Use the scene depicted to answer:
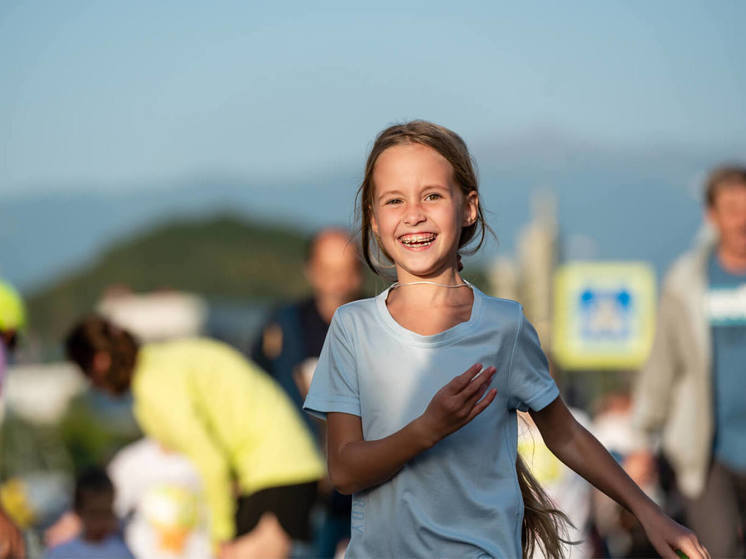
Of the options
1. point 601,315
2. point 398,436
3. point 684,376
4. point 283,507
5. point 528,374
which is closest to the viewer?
point 398,436

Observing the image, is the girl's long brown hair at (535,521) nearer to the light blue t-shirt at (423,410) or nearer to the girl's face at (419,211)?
the light blue t-shirt at (423,410)

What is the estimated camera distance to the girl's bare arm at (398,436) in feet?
7.41

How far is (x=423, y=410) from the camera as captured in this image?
2471 millimetres

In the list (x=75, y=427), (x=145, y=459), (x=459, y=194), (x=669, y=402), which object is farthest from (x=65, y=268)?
(x=459, y=194)

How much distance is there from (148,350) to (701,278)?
2547 millimetres

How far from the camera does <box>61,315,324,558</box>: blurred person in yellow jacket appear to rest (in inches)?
228

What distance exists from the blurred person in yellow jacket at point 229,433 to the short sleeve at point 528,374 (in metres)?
3.35

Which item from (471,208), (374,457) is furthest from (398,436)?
(471,208)

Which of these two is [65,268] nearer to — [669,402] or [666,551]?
[669,402]

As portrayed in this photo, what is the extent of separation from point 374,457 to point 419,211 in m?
0.50

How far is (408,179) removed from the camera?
2607mm

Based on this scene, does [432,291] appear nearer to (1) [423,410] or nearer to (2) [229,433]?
(1) [423,410]

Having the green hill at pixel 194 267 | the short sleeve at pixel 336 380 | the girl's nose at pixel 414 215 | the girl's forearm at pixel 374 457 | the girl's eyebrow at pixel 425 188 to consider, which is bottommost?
the green hill at pixel 194 267

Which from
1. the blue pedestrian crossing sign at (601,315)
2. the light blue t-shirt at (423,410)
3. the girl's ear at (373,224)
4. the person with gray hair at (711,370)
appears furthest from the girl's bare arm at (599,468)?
the blue pedestrian crossing sign at (601,315)
